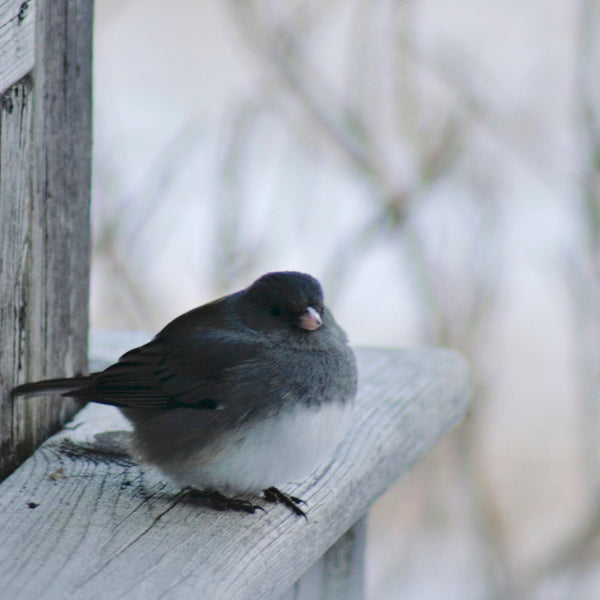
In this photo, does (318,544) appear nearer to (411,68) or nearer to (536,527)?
(411,68)

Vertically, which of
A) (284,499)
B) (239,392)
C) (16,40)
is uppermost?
(16,40)

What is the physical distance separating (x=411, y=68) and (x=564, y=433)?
1863mm

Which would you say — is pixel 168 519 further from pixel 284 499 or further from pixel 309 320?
pixel 309 320

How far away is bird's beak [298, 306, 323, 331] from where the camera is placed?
5.68ft

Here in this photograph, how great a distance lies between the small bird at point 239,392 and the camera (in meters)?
1.56

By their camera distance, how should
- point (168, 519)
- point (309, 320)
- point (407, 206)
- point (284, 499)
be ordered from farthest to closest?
point (407, 206), point (309, 320), point (284, 499), point (168, 519)

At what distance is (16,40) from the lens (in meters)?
1.51

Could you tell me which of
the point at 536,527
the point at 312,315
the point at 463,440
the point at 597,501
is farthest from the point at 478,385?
the point at 312,315

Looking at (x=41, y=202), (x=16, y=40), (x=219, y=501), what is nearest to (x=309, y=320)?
(x=219, y=501)

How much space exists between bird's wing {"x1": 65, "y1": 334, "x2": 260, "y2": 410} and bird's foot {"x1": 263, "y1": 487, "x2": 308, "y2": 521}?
167 millimetres

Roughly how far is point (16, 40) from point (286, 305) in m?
0.59

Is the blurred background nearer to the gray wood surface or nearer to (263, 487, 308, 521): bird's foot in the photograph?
the gray wood surface

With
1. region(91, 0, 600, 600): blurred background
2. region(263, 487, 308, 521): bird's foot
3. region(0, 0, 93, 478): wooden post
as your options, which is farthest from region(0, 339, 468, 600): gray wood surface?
region(91, 0, 600, 600): blurred background

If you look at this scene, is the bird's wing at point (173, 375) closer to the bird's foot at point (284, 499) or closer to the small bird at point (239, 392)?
the small bird at point (239, 392)
